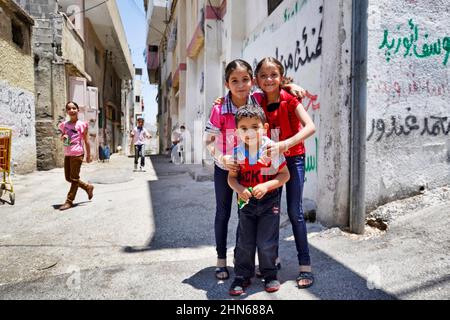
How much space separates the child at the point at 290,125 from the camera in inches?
94.3

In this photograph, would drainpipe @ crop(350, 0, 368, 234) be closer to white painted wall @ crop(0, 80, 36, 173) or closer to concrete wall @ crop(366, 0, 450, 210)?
concrete wall @ crop(366, 0, 450, 210)

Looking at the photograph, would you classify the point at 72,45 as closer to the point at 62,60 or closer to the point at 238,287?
the point at 62,60

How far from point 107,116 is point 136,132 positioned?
40.5ft

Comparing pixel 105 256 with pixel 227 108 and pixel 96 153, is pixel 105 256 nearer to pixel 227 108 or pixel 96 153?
pixel 227 108

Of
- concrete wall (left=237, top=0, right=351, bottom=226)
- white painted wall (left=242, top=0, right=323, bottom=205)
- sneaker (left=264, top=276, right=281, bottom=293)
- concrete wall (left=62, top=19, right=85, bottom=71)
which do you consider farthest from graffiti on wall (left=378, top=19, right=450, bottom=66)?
concrete wall (left=62, top=19, right=85, bottom=71)

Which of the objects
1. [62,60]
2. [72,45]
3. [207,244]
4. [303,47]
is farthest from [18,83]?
[207,244]

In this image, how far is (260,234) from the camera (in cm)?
236

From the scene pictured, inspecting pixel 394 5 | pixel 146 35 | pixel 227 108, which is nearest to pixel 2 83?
pixel 227 108

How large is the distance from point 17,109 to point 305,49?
7854 mm

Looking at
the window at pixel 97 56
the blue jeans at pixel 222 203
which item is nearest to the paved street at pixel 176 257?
the blue jeans at pixel 222 203

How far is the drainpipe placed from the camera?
10.6 feet

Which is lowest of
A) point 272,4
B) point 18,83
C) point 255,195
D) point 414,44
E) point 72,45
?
point 255,195

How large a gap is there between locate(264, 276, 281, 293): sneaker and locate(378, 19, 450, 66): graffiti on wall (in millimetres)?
2439
